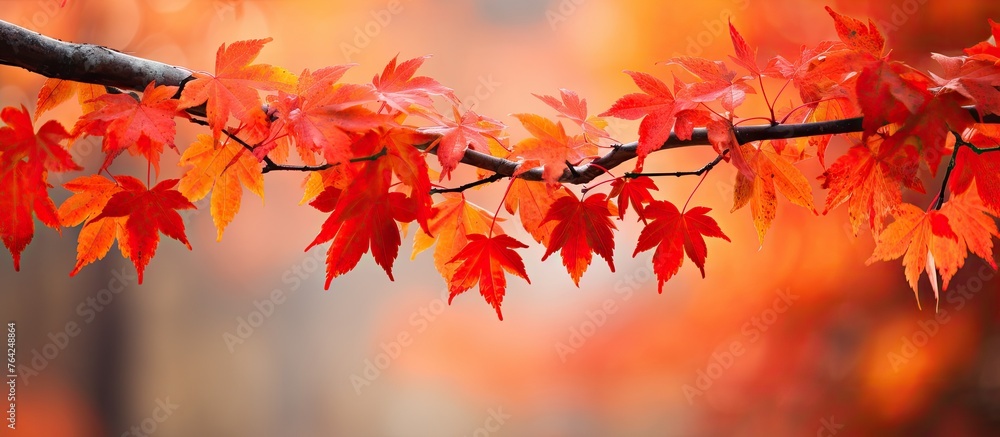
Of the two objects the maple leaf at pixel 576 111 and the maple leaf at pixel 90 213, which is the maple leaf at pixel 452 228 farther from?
the maple leaf at pixel 90 213

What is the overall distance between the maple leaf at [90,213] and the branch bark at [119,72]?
0.32 ft

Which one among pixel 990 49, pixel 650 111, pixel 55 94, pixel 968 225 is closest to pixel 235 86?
pixel 55 94

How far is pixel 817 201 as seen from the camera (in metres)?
→ 1.71

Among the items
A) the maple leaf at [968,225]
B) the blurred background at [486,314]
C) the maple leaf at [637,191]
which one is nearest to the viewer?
the maple leaf at [637,191]

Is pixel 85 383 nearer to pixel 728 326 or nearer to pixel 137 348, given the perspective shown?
pixel 137 348

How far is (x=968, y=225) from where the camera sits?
0.64m

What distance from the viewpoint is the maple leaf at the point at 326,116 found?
1.37 ft

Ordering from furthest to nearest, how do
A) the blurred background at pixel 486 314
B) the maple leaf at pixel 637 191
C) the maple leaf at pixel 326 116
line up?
the blurred background at pixel 486 314 → the maple leaf at pixel 637 191 → the maple leaf at pixel 326 116

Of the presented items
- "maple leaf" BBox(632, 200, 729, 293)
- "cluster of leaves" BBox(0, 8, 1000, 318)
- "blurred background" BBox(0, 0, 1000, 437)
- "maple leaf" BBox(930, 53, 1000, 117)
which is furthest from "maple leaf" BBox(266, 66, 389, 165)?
"blurred background" BBox(0, 0, 1000, 437)

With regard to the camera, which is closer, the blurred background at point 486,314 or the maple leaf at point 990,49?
the maple leaf at point 990,49

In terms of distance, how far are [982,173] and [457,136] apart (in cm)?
41

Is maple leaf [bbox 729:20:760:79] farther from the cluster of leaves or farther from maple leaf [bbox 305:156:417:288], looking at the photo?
maple leaf [bbox 305:156:417:288]

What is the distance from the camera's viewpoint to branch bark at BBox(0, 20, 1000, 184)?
1.44 feet

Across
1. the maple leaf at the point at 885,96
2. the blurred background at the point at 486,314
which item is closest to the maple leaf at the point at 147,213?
the maple leaf at the point at 885,96
